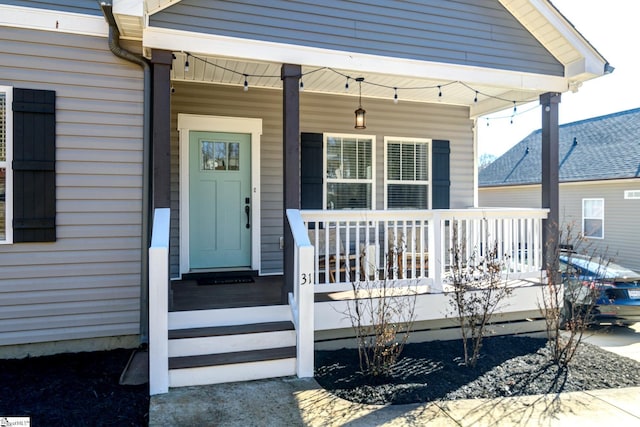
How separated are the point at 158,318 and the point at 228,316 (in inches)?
32.4

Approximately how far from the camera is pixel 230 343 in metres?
3.72

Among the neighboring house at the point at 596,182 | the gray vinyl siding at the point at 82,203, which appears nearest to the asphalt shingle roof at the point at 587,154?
the neighboring house at the point at 596,182

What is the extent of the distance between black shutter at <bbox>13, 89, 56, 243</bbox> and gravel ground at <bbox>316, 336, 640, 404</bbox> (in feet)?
9.49

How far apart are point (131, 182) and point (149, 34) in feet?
4.55

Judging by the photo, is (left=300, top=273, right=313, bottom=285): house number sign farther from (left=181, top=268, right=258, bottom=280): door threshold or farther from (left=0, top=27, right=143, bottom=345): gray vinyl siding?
(left=181, top=268, right=258, bottom=280): door threshold

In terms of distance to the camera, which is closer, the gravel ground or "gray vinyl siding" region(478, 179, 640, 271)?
the gravel ground

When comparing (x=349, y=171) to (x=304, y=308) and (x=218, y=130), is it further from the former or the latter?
(x=304, y=308)

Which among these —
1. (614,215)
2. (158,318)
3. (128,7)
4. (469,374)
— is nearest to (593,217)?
(614,215)

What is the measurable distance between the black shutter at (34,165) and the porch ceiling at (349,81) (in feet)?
4.47

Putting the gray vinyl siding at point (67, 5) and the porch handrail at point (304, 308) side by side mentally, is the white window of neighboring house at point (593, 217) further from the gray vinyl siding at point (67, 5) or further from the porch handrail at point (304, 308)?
the gray vinyl siding at point (67, 5)

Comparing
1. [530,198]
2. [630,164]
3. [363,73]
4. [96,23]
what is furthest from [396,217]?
[530,198]

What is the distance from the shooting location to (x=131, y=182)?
4191mm

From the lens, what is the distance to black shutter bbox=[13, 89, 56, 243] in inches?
153

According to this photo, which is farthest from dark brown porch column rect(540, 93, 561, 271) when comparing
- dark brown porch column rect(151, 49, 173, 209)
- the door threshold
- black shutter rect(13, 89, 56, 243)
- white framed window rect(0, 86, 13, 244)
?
white framed window rect(0, 86, 13, 244)
